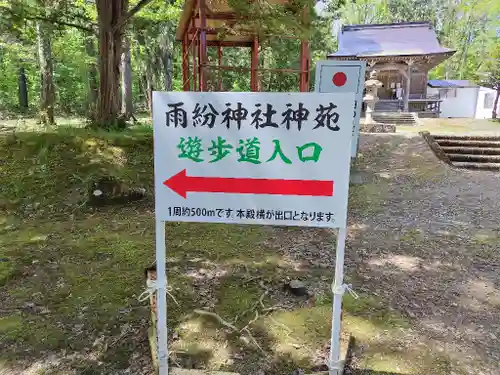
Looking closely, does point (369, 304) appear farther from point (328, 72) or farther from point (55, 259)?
point (328, 72)

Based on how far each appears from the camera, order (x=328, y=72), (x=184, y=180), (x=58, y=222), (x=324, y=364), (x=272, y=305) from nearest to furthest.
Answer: (x=184, y=180) < (x=324, y=364) < (x=272, y=305) < (x=58, y=222) < (x=328, y=72)

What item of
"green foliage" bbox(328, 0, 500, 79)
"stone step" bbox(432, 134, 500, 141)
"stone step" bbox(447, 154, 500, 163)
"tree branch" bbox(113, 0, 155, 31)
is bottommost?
"stone step" bbox(447, 154, 500, 163)

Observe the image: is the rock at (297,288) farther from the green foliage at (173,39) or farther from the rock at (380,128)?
the rock at (380,128)

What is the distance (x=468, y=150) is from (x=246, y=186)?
8.66m

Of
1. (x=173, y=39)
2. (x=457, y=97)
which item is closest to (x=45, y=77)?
(x=173, y=39)

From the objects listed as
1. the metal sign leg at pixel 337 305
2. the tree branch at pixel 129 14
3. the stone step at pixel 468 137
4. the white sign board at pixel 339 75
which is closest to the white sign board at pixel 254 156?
the metal sign leg at pixel 337 305

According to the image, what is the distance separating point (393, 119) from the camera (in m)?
15.6

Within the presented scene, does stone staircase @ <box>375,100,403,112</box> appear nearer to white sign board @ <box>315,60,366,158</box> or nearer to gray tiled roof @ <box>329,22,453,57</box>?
gray tiled roof @ <box>329,22,453,57</box>

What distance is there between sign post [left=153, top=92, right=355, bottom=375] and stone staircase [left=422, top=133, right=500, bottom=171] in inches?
279

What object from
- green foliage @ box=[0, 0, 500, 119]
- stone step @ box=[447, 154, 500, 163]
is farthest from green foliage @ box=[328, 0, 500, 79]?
stone step @ box=[447, 154, 500, 163]

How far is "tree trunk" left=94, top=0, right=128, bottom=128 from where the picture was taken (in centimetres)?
570

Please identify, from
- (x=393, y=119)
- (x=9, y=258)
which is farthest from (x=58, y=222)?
(x=393, y=119)

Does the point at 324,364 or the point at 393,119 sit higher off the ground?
the point at 393,119

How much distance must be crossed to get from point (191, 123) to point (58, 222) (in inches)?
132
